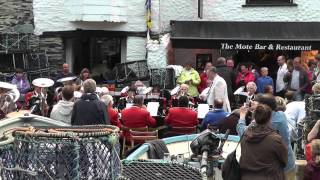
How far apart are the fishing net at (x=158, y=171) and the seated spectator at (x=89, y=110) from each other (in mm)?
3718

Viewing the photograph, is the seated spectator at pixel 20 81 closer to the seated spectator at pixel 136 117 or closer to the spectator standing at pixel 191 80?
the spectator standing at pixel 191 80

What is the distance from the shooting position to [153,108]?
11.9 m

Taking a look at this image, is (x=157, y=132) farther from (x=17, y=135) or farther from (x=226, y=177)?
(x=17, y=135)

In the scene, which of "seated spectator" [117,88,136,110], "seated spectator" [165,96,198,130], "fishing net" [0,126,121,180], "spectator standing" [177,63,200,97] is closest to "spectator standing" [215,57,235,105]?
"spectator standing" [177,63,200,97]

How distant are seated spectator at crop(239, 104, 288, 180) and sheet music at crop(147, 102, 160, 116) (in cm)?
585

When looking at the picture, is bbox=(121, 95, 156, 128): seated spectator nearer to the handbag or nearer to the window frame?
the handbag

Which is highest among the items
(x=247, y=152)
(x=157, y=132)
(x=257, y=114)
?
(x=257, y=114)

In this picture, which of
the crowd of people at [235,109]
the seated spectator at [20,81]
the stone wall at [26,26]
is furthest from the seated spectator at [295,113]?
the stone wall at [26,26]

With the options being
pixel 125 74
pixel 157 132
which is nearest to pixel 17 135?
pixel 157 132

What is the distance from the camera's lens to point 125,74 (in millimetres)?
17000

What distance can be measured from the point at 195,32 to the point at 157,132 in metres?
7.33

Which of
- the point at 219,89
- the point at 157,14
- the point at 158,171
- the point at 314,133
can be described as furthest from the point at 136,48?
the point at 158,171

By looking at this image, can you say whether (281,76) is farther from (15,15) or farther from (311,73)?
(15,15)

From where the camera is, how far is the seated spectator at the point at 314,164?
23.5ft
